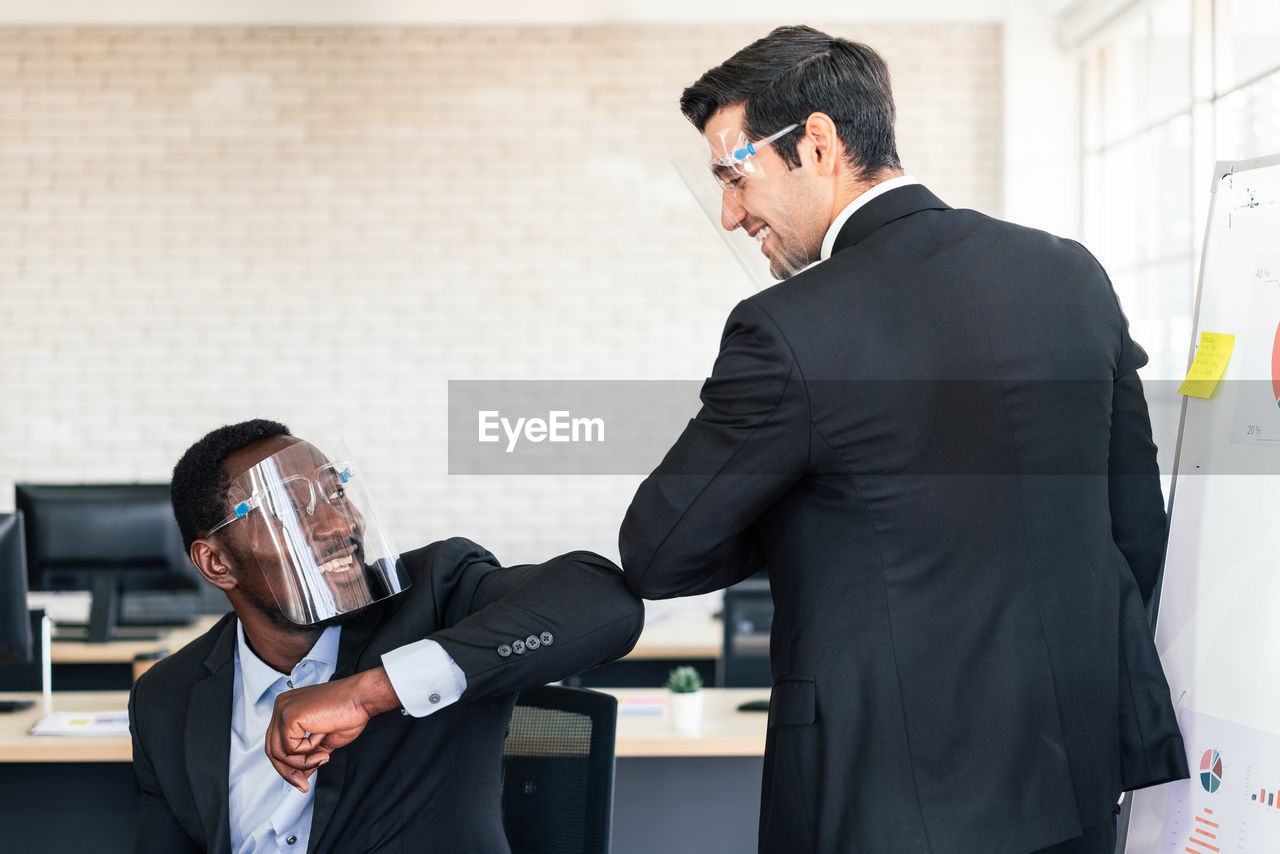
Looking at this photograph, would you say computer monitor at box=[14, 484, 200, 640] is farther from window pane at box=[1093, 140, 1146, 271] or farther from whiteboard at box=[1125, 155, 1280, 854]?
window pane at box=[1093, 140, 1146, 271]

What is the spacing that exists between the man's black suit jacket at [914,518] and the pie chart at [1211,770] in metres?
0.37

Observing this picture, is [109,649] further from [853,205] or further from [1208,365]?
[1208,365]

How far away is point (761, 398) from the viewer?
3.76 ft

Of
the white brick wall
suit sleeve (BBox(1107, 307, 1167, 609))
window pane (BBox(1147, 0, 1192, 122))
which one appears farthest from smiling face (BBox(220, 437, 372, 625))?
window pane (BBox(1147, 0, 1192, 122))

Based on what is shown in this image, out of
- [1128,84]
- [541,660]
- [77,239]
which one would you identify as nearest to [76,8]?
[77,239]

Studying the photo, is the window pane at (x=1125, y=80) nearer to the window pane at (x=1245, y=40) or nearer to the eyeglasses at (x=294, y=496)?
the window pane at (x=1245, y=40)

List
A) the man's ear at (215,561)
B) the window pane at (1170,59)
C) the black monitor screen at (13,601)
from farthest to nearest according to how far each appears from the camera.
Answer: the window pane at (1170,59), the black monitor screen at (13,601), the man's ear at (215,561)

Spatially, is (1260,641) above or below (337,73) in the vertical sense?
below

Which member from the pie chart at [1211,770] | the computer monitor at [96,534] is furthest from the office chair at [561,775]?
the computer monitor at [96,534]

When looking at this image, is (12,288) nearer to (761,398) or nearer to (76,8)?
(76,8)

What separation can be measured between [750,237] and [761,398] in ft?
1.16

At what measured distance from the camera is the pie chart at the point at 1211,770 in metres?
1.52

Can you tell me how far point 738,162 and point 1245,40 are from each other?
3.40m

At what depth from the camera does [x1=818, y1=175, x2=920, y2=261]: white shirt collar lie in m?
1.28
